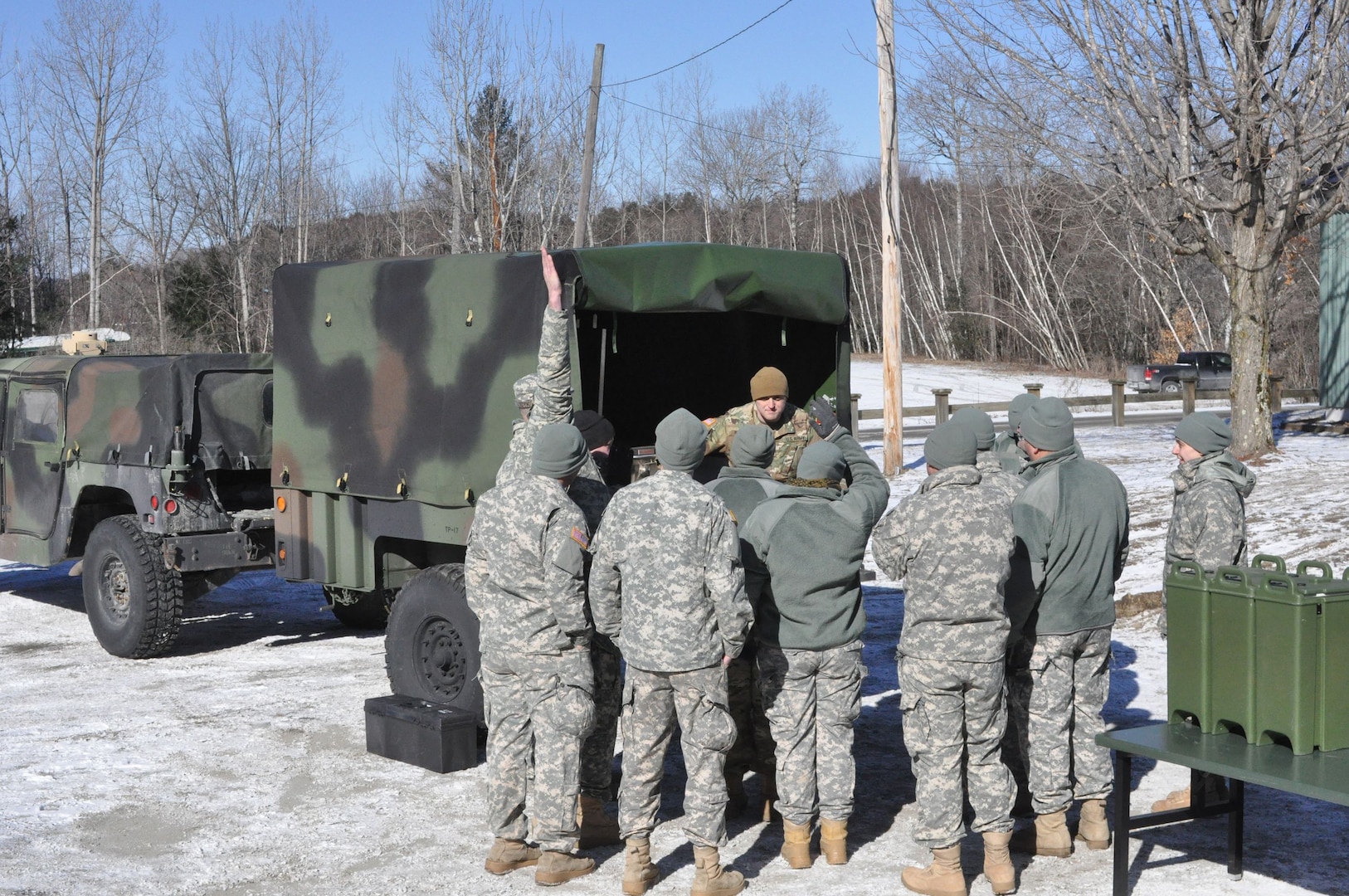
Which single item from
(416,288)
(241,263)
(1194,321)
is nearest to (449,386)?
(416,288)

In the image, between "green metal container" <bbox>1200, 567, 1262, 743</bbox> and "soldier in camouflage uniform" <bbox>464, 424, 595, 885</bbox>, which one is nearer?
"green metal container" <bbox>1200, 567, 1262, 743</bbox>

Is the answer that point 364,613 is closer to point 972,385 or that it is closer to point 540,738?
point 540,738

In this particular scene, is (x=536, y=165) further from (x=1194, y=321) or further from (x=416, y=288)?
(x=416, y=288)

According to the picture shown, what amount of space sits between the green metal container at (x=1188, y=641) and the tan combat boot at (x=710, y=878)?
5.36 ft

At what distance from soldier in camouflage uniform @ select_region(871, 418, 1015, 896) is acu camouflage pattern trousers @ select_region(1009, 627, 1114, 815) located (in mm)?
288

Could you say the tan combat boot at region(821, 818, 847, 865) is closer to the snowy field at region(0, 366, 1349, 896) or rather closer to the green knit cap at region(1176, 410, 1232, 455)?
the snowy field at region(0, 366, 1349, 896)

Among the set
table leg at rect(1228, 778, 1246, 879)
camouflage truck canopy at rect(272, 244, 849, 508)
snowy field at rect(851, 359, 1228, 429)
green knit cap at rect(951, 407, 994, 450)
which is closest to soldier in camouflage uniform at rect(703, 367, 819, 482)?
camouflage truck canopy at rect(272, 244, 849, 508)

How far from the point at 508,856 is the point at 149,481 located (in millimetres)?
4976

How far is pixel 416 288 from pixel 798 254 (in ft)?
6.74

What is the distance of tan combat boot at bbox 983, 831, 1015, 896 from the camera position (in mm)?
4738

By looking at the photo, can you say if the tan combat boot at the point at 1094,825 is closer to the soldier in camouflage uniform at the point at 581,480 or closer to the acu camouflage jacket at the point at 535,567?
the soldier in camouflage uniform at the point at 581,480

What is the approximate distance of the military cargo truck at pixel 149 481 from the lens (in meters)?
8.81

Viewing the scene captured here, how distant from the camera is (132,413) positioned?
9.14 meters

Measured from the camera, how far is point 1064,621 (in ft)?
16.7
